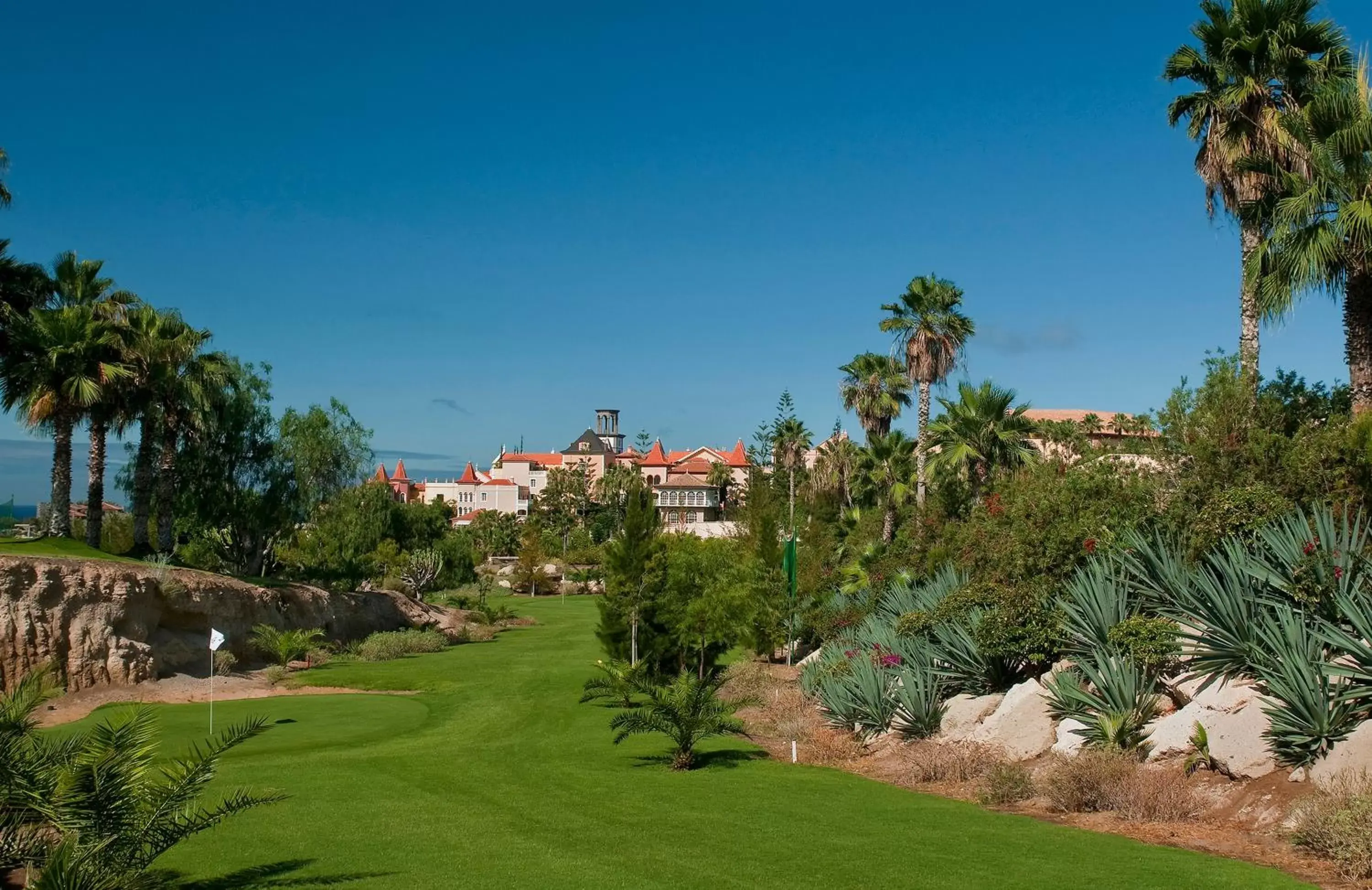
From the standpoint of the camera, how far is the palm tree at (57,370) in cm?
3138

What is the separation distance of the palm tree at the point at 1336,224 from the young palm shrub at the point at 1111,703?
22.3 ft

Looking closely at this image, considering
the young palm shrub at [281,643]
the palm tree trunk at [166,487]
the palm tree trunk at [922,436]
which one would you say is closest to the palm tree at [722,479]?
the palm tree trunk at [922,436]

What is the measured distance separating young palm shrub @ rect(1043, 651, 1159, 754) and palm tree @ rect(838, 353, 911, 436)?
1283 inches

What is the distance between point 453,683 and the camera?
2798cm

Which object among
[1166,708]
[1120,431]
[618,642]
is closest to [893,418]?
[1120,431]

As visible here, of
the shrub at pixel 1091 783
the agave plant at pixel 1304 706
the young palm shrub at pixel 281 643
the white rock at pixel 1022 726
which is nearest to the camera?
the agave plant at pixel 1304 706

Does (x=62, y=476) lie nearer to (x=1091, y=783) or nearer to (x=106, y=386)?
(x=106, y=386)

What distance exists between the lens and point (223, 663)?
95.1 feet

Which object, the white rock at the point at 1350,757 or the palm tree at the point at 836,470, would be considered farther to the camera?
the palm tree at the point at 836,470

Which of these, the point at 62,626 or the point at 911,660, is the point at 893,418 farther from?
the point at 62,626

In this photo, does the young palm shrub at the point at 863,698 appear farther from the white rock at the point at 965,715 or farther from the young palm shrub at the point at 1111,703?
the young palm shrub at the point at 1111,703

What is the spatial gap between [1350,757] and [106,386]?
34.5m

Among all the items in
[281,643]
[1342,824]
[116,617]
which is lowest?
[281,643]

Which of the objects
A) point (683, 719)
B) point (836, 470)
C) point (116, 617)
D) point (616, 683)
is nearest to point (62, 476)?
point (116, 617)
